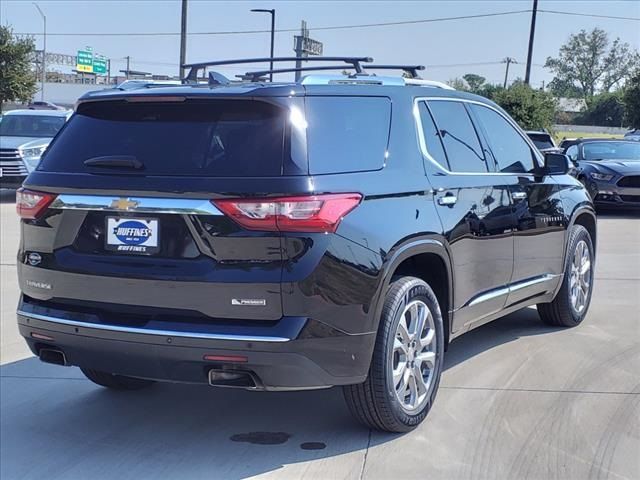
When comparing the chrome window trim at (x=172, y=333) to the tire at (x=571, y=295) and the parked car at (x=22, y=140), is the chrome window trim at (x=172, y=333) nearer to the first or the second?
the tire at (x=571, y=295)

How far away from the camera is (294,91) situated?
153 inches

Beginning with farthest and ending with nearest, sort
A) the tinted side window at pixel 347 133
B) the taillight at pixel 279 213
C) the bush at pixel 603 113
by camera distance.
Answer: the bush at pixel 603 113 < the tinted side window at pixel 347 133 < the taillight at pixel 279 213

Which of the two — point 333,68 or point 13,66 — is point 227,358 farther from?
point 13,66

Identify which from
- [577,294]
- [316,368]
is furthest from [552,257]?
[316,368]

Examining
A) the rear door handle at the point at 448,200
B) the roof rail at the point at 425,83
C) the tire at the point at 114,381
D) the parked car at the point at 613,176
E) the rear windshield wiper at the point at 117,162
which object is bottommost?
the tire at the point at 114,381

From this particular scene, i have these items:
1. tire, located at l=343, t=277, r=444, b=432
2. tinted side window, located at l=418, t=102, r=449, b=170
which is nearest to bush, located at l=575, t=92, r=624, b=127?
tinted side window, located at l=418, t=102, r=449, b=170

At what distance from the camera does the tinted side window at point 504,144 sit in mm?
5512

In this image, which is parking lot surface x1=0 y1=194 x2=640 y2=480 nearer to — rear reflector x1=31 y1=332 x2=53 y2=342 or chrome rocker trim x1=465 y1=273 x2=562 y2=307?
chrome rocker trim x1=465 y1=273 x2=562 y2=307

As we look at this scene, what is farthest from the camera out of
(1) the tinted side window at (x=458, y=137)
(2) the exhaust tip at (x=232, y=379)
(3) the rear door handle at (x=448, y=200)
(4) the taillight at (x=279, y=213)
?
(1) the tinted side window at (x=458, y=137)

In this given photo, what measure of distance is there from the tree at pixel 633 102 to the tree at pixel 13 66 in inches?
1211

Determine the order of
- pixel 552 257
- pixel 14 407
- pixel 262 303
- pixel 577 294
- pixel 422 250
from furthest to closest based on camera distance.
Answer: pixel 577 294 → pixel 552 257 → pixel 14 407 → pixel 422 250 → pixel 262 303

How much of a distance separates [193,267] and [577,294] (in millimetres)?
3971

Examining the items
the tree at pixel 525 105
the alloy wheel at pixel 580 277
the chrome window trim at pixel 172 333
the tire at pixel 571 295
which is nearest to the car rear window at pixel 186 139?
the chrome window trim at pixel 172 333

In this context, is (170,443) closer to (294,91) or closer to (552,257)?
(294,91)
